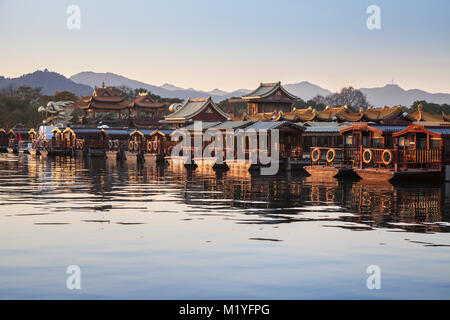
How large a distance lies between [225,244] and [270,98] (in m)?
80.3

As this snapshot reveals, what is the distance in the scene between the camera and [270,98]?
95.1 m

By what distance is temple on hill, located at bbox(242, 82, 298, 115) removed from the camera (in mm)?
94500

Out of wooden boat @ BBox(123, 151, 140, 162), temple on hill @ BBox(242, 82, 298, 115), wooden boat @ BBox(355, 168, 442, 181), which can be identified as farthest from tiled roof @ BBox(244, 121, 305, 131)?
temple on hill @ BBox(242, 82, 298, 115)

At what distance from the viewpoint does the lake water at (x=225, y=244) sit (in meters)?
11.5

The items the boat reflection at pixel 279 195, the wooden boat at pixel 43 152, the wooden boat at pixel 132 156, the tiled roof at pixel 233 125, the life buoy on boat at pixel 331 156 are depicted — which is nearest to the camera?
the boat reflection at pixel 279 195

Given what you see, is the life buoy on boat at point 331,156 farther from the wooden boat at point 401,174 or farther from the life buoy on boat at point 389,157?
the life buoy on boat at point 389,157

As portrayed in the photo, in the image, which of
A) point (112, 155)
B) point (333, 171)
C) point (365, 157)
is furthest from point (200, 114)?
point (365, 157)

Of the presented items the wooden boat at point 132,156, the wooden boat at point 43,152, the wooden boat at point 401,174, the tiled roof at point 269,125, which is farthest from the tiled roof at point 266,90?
the wooden boat at point 401,174

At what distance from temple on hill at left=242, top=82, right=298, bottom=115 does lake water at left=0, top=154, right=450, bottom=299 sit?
6465cm

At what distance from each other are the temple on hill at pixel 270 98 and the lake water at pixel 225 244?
64.7 metres

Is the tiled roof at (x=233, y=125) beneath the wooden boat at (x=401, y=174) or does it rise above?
above
